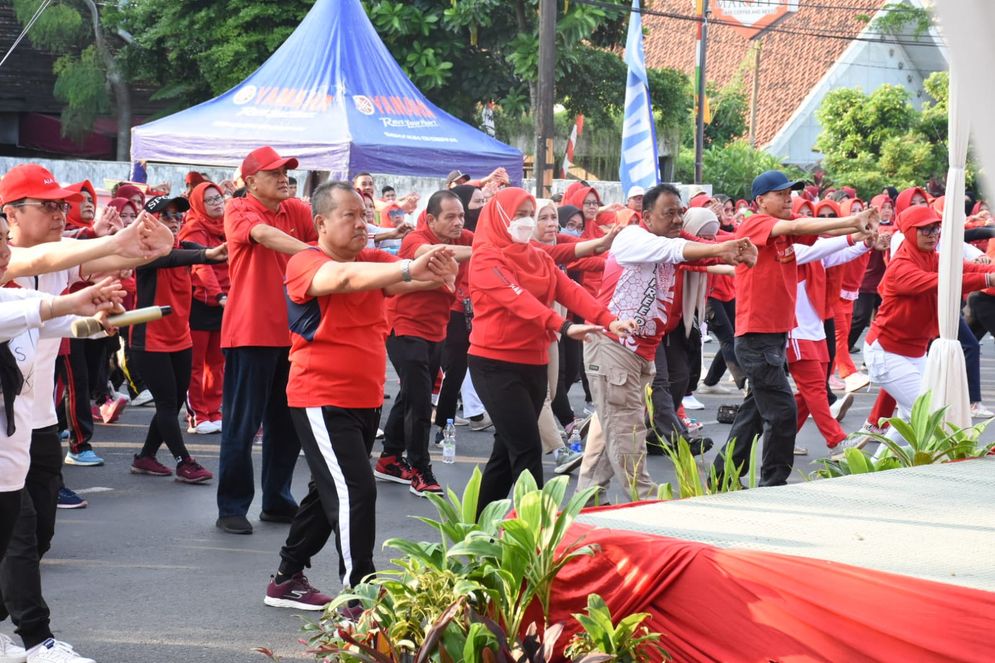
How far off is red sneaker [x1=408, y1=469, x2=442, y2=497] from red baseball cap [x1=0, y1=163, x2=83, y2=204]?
3.56 m

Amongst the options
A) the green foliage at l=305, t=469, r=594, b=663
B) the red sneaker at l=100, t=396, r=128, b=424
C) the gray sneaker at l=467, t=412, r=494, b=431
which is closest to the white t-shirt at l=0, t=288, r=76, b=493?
the green foliage at l=305, t=469, r=594, b=663

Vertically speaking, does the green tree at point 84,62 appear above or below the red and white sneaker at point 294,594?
above

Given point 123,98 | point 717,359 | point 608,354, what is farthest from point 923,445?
point 123,98

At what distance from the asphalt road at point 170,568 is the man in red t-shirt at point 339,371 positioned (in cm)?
50

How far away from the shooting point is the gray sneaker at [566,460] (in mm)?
9414

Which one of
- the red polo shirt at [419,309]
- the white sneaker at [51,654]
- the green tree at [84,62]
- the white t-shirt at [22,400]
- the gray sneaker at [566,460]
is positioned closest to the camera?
the white t-shirt at [22,400]

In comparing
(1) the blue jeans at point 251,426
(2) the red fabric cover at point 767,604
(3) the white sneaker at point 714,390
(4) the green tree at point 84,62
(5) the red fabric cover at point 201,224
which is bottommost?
(3) the white sneaker at point 714,390

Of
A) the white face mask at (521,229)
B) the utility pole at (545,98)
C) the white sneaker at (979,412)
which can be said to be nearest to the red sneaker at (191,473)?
the white face mask at (521,229)

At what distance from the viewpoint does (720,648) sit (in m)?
4.04

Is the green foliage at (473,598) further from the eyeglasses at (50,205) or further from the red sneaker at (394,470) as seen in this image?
the red sneaker at (394,470)

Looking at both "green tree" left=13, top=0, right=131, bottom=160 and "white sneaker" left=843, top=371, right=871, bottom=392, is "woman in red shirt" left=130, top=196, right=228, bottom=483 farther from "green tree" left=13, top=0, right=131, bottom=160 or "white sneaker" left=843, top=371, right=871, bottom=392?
"green tree" left=13, top=0, right=131, bottom=160

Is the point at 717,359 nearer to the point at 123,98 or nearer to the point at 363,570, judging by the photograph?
the point at 363,570

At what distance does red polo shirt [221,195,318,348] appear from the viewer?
7.39 metres

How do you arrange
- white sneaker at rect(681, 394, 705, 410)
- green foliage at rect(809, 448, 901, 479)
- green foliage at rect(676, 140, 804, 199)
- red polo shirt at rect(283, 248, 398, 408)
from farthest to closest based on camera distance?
green foliage at rect(676, 140, 804, 199), white sneaker at rect(681, 394, 705, 410), green foliage at rect(809, 448, 901, 479), red polo shirt at rect(283, 248, 398, 408)
